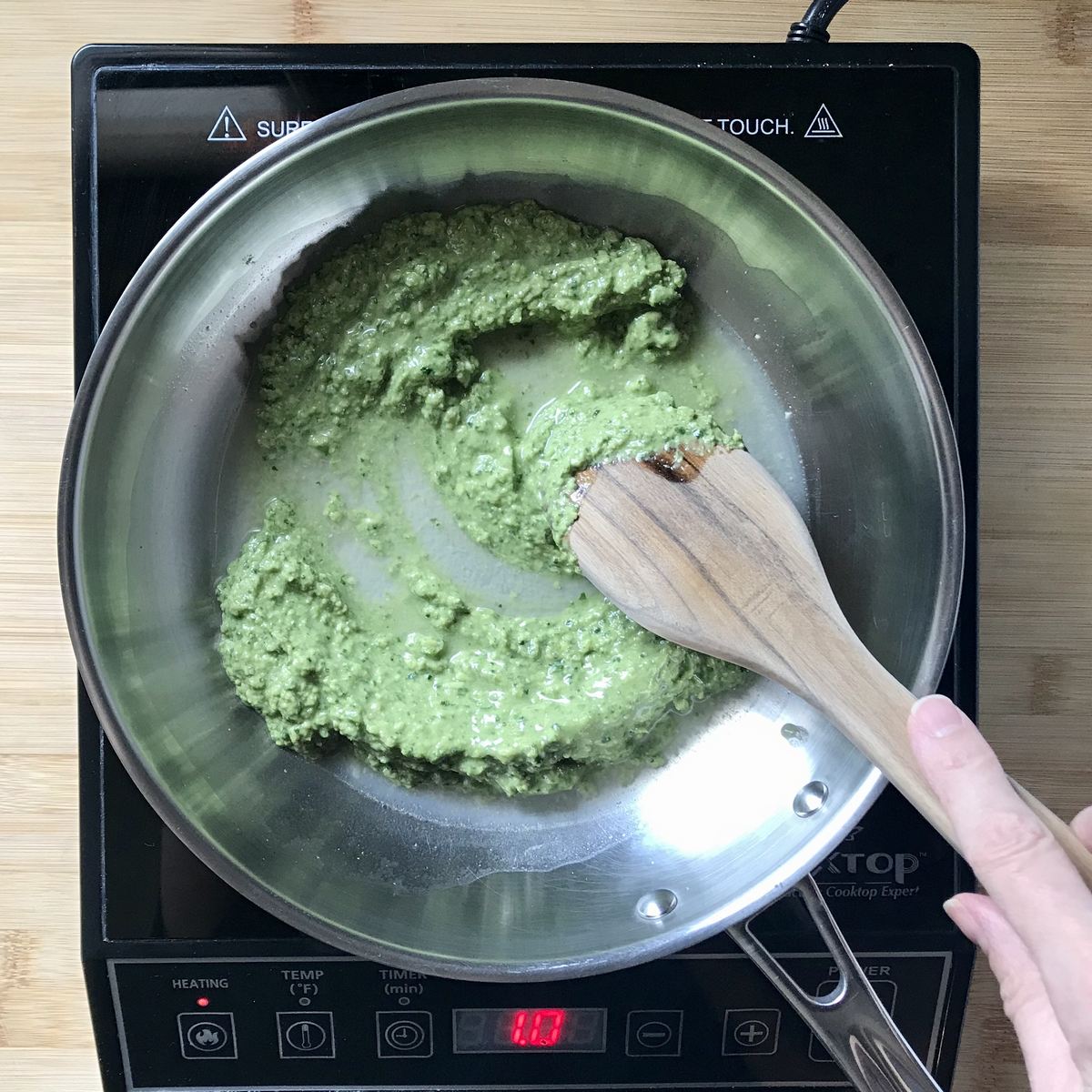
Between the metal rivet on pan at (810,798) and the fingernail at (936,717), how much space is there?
23 centimetres

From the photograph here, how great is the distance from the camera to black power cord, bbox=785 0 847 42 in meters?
0.87

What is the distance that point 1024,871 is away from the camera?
0.59m

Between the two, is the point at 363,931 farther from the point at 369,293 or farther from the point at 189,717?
the point at 369,293

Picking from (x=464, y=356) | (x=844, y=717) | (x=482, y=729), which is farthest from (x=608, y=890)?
(x=464, y=356)

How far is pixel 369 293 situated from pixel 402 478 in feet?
0.60

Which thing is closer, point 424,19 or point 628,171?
point 628,171

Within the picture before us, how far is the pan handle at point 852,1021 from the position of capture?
798 mm

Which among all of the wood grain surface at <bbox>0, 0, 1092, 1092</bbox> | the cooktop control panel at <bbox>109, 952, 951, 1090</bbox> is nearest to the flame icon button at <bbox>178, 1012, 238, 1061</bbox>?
the cooktop control panel at <bbox>109, 952, 951, 1090</bbox>

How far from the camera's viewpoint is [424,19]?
37.9 inches

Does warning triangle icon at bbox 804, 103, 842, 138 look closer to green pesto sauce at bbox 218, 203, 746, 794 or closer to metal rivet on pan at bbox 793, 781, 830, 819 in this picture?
green pesto sauce at bbox 218, 203, 746, 794

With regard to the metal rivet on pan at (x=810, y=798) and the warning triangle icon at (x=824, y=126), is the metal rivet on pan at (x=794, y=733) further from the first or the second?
the warning triangle icon at (x=824, y=126)

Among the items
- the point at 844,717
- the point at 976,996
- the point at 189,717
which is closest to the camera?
the point at 844,717

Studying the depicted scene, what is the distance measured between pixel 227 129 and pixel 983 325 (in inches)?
29.9

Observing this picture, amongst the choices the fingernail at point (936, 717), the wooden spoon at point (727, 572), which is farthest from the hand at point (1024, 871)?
the wooden spoon at point (727, 572)
